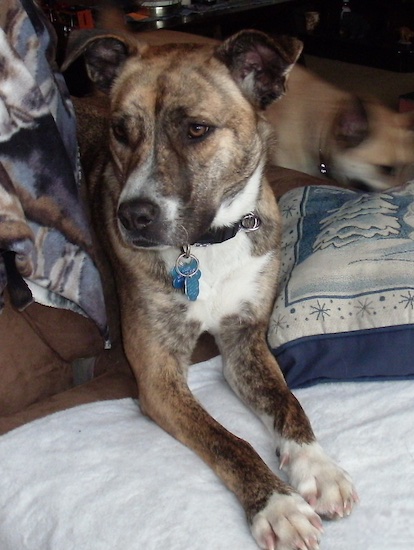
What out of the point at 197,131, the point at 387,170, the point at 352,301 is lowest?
the point at 387,170

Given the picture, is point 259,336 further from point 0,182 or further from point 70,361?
point 0,182

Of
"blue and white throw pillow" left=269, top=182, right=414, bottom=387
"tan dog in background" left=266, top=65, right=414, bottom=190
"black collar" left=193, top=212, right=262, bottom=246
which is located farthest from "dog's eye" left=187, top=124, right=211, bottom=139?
"tan dog in background" left=266, top=65, right=414, bottom=190

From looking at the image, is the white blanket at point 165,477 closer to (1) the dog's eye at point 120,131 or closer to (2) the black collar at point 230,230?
(2) the black collar at point 230,230

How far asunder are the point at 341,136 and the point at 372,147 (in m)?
0.16

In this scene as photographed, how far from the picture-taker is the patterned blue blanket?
5.11ft

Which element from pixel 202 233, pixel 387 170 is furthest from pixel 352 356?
pixel 387 170

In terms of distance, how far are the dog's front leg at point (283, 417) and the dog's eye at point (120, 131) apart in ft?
1.68

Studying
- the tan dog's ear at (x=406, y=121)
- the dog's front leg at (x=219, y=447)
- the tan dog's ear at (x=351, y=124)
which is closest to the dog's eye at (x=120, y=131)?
the dog's front leg at (x=219, y=447)

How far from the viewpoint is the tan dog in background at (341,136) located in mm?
2543

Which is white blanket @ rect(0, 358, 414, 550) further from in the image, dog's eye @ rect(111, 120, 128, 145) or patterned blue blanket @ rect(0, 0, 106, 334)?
dog's eye @ rect(111, 120, 128, 145)

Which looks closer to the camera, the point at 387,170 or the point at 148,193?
the point at 148,193

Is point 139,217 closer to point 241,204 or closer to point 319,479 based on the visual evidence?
point 241,204

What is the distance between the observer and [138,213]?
4.84ft

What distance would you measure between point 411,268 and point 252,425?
0.51 meters
